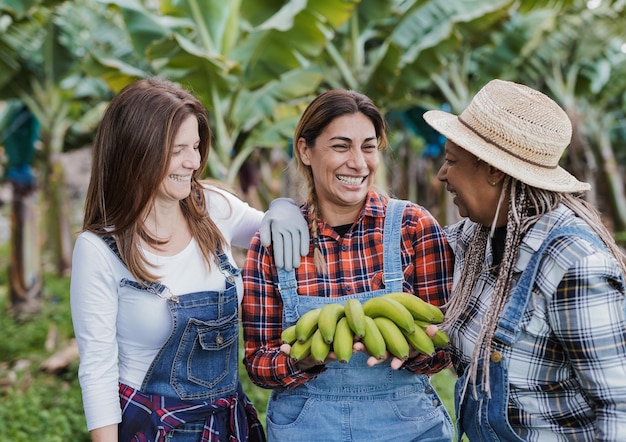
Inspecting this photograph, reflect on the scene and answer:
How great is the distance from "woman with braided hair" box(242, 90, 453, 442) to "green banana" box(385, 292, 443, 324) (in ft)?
0.48

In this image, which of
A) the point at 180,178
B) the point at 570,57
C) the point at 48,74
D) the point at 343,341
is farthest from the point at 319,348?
the point at 570,57

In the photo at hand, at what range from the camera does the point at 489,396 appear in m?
1.88

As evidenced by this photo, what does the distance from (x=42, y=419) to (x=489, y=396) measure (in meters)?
4.10

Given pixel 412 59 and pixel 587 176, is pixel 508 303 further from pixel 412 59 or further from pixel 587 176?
pixel 587 176

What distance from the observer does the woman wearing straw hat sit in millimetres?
1697

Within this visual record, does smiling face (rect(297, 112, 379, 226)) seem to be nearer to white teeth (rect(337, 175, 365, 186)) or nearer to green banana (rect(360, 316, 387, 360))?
white teeth (rect(337, 175, 365, 186))

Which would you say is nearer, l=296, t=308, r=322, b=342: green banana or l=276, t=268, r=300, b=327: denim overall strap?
l=296, t=308, r=322, b=342: green banana

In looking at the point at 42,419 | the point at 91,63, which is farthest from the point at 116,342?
the point at 91,63

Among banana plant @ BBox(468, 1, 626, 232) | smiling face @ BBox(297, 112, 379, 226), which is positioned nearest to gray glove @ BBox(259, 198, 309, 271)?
smiling face @ BBox(297, 112, 379, 226)

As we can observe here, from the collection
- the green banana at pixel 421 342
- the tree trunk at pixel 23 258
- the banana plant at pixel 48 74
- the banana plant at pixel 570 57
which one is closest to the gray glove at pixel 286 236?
the green banana at pixel 421 342

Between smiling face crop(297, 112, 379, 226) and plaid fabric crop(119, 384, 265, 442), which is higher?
smiling face crop(297, 112, 379, 226)

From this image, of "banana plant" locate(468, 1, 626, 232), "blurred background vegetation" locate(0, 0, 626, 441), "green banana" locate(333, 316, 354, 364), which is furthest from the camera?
"banana plant" locate(468, 1, 626, 232)

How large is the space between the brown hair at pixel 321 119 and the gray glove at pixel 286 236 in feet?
0.21

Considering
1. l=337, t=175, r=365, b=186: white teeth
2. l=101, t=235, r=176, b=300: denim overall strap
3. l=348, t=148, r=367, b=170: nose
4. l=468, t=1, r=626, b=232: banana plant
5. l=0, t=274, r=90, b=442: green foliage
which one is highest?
l=468, t=1, r=626, b=232: banana plant
